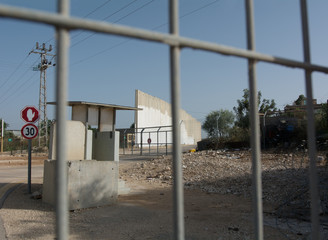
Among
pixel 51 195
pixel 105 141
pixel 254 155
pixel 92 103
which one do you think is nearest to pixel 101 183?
pixel 51 195

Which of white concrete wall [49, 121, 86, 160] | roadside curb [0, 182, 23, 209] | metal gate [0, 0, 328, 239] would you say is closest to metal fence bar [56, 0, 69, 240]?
metal gate [0, 0, 328, 239]

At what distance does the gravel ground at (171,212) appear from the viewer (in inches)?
159

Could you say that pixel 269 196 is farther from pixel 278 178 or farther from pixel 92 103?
pixel 92 103

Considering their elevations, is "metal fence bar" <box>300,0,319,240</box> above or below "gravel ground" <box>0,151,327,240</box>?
above

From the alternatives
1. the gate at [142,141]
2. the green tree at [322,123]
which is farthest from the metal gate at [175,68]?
the gate at [142,141]

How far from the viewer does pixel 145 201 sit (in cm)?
633

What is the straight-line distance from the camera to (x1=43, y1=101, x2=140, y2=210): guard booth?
18.0 ft

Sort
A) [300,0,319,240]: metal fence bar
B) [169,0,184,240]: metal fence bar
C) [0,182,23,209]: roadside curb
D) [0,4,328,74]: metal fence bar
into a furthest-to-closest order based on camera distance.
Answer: [0,182,23,209]: roadside curb
[300,0,319,240]: metal fence bar
[169,0,184,240]: metal fence bar
[0,4,328,74]: metal fence bar

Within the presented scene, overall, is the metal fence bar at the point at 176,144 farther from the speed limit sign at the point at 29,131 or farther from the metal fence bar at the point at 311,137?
the speed limit sign at the point at 29,131

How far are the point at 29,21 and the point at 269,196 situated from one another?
6737mm

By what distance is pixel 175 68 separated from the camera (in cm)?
124

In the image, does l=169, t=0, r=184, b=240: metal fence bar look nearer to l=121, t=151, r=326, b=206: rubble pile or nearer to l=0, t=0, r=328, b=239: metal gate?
l=0, t=0, r=328, b=239: metal gate

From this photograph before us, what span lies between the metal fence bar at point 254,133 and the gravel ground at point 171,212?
2.12 m

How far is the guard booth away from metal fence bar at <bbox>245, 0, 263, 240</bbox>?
4.54 meters
